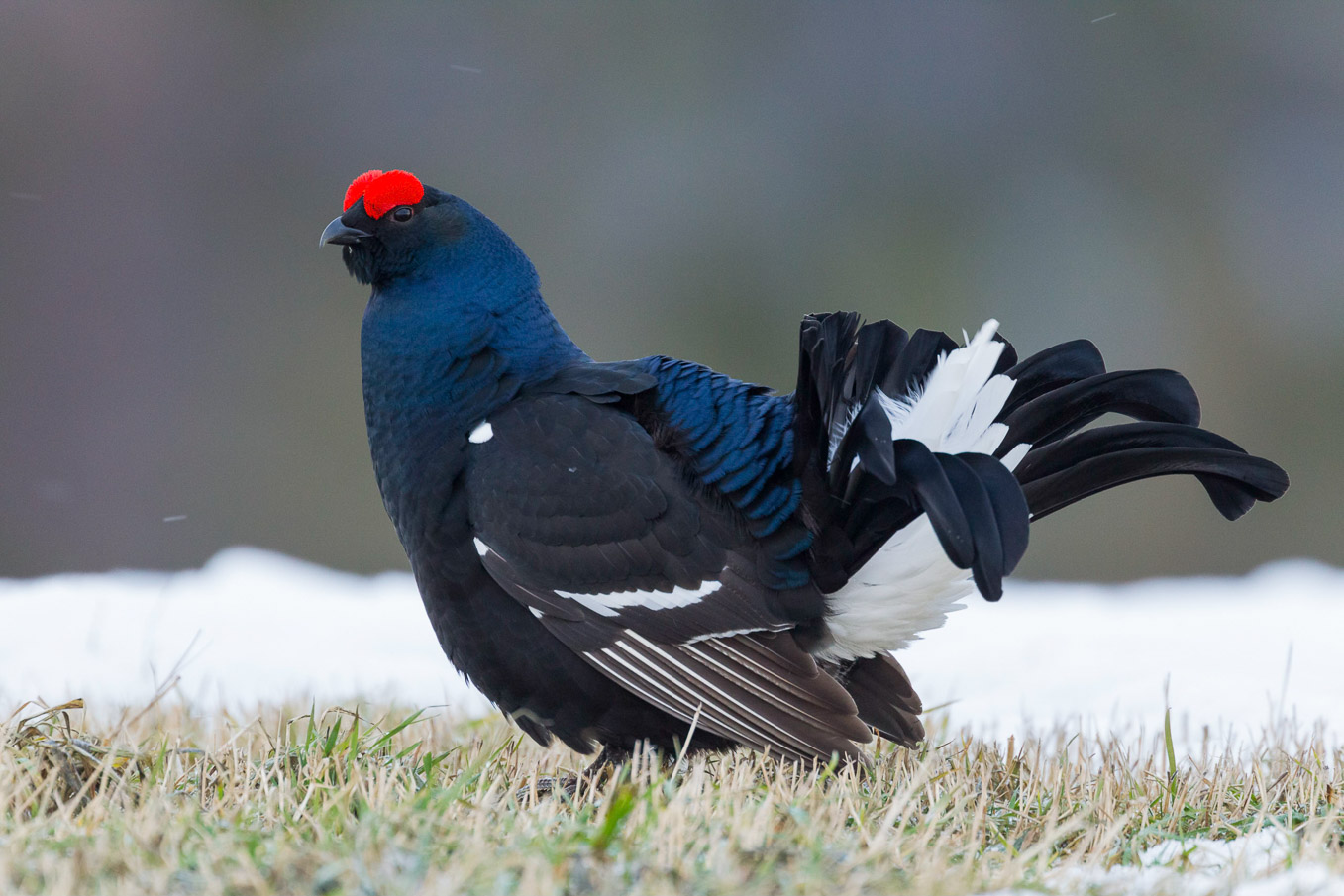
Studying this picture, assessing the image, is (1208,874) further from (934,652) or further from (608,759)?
(934,652)

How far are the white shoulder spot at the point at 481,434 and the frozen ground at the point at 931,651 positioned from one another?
113 centimetres

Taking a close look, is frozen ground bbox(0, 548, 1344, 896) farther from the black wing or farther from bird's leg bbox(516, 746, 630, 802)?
bird's leg bbox(516, 746, 630, 802)

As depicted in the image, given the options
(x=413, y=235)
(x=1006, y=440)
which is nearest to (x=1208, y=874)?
(x=1006, y=440)

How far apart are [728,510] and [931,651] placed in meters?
2.34

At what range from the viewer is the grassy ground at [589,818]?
1.49 meters

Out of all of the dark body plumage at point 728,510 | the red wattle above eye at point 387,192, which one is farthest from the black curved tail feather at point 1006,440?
the red wattle above eye at point 387,192

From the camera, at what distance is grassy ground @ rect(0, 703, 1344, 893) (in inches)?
58.6

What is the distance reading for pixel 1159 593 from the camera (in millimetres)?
5695

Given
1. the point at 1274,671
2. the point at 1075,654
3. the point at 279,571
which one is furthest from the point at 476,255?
the point at 279,571

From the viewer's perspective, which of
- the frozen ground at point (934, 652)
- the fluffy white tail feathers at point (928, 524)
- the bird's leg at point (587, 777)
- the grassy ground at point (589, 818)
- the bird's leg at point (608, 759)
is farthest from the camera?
the frozen ground at point (934, 652)

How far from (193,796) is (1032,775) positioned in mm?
1536

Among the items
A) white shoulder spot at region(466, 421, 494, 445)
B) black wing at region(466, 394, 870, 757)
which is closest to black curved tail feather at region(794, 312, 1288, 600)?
black wing at region(466, 394, 870, 757)

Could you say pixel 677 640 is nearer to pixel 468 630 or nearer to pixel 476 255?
pixel 468 630

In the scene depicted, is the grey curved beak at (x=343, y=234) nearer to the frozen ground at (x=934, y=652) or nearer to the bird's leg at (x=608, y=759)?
the frozen ground at (x=934, y=652)
